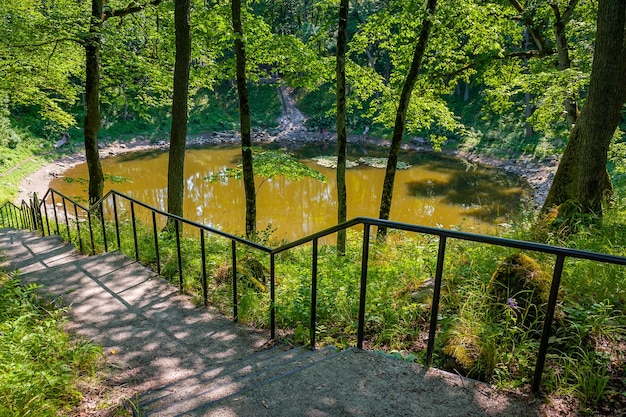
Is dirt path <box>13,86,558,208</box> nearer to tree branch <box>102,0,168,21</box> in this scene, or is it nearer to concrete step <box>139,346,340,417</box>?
tree branch <box>102,0,168,21</box>

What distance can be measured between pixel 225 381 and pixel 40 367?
4.14ft

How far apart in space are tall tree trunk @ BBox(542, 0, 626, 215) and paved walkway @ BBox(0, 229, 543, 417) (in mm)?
3788

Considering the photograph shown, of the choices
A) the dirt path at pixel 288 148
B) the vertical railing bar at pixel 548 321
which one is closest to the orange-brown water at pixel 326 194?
the dirt path at pixel 288 148

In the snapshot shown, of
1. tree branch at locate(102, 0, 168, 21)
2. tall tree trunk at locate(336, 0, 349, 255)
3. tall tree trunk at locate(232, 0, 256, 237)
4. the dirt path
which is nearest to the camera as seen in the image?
tall tree trunk at locate(232, 0, 256, 237)

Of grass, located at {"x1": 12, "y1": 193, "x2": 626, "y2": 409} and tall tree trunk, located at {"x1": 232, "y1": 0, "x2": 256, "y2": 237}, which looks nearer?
grass, located at {"x1": 12, "y1": 193, "x2": 626, "y2": 409}

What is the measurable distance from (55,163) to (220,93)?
65.3 feet

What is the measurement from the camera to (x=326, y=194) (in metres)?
19.9

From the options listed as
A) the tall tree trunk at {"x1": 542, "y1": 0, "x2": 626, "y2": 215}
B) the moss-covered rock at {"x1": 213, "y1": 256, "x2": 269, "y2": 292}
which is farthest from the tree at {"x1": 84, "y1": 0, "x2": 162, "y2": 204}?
the tall tree trunk at {"x1": 542, "y1": 0, "x2": 626, "y2": 215}

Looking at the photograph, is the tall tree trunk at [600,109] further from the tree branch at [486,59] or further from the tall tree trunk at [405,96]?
the tree branch at [486,59]

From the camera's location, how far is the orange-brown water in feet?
52.9

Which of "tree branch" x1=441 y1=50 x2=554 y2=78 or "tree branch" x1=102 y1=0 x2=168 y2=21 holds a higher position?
"tree branch" x1=102 y1=0 x2=168 y2=21

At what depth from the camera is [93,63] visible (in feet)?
28.8

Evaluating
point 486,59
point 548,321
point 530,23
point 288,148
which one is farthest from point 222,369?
point 288,148

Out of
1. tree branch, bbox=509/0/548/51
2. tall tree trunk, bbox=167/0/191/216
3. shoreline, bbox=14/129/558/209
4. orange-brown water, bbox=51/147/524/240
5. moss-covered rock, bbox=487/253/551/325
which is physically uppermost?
tree branch, bbox=509/0/548/51
